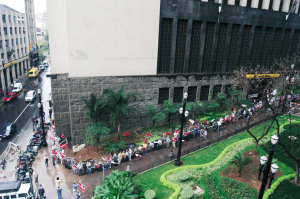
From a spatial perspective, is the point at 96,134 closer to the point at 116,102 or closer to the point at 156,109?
the point at 116,102

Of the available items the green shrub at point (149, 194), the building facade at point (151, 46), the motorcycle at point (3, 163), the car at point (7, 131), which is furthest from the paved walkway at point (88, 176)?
the car at point (7, 131)

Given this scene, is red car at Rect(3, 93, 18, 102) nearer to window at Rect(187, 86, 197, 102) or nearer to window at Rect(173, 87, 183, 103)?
window at Rect(173, 87, 183, 103)

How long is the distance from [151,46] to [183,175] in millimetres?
13538

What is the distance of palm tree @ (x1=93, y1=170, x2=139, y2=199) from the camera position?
1388 centimetres

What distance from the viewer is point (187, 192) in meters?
14.9

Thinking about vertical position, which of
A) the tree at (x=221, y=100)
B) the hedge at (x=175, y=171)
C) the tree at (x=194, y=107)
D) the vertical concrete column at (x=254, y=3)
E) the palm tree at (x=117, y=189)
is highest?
the vertical concrete column at (x=254, y=3)

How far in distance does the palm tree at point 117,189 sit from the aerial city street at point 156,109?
64 millimetres

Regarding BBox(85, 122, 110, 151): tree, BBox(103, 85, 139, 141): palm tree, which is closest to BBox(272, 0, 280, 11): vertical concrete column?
BBox(103, 85, 139, 141): palm tree

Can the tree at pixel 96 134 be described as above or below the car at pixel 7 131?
above

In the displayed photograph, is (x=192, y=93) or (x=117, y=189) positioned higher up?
(x=192, y=93)

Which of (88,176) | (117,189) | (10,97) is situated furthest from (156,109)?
(10,97)

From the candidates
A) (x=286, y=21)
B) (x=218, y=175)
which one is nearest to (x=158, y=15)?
(x=218, y=175)

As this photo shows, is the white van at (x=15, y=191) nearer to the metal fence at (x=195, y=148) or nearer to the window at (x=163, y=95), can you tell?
the metal fence at (x=195, y=148)

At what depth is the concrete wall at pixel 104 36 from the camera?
2092cm
